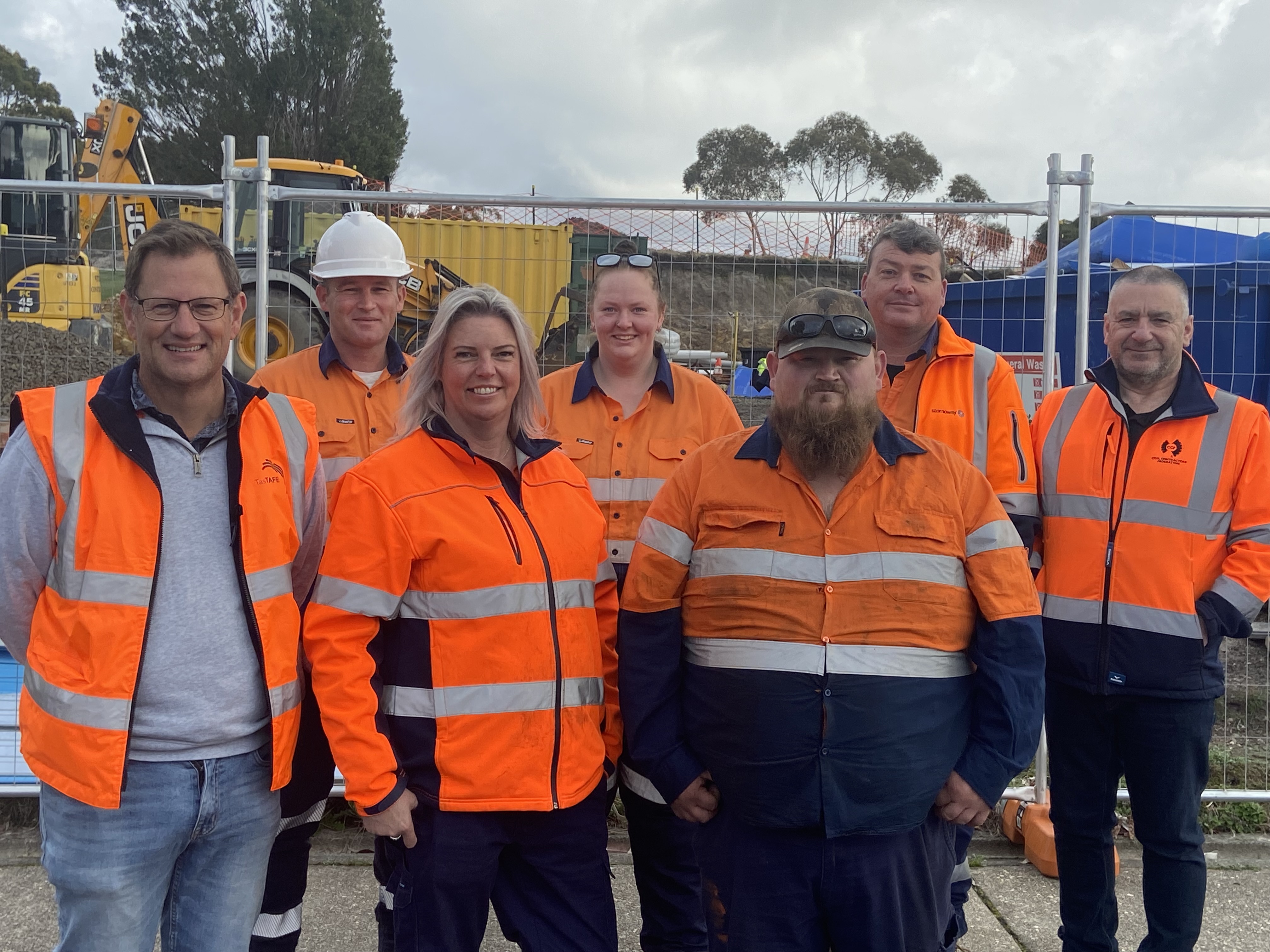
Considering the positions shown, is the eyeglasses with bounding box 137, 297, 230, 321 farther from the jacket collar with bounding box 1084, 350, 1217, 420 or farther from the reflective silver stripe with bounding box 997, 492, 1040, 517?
the jacket collar with bounding box 1084, 350, 1217, 420

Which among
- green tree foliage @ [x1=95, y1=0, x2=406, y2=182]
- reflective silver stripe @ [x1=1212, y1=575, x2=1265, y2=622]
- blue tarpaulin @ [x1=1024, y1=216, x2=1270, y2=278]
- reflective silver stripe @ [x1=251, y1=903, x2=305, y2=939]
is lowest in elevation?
reflective silver stripe @ [x1=251, y1=903, x2=305, y2=939]

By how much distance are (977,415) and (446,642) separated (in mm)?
1746

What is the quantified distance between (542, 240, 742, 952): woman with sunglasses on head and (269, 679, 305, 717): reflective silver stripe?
3.48 ft

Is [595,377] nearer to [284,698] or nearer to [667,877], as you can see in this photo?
[284,698]

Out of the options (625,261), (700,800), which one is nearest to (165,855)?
(700,800)

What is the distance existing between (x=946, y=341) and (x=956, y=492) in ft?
3.03

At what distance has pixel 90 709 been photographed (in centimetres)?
196

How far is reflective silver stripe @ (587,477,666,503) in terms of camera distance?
9.82ft

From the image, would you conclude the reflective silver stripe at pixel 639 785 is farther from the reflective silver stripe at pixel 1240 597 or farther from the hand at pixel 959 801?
the reflective silver stripe at pixel 1240 597

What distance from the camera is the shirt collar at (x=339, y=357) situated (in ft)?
10.6

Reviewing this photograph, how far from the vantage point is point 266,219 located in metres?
4.05

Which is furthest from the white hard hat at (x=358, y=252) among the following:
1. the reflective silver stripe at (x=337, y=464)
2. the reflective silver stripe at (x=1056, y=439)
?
Result: the reflective silver stripe at (x=1056, y=439)

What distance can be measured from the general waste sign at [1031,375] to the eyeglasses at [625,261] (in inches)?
74.8

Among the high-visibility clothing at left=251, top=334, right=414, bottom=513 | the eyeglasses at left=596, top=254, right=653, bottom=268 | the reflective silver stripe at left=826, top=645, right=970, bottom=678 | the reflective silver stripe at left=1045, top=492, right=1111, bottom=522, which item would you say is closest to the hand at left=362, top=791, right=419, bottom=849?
the reflective silver stripe at left=826, top=645, right=970, bottom=678
